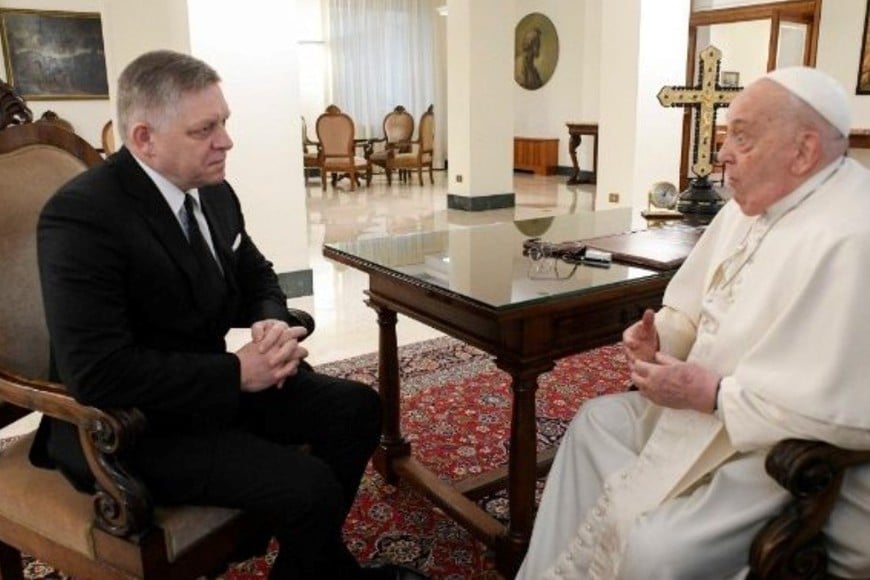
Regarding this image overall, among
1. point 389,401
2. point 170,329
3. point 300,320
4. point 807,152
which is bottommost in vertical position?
point 389,401

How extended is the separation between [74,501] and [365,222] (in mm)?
6811

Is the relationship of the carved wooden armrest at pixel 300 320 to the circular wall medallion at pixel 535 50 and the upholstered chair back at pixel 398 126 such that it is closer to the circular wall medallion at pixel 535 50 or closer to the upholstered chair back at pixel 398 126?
the upholstered chair back at pixel 398 126

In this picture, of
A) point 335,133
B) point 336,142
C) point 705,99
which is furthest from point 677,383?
point 336,142

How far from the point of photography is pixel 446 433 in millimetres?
2984

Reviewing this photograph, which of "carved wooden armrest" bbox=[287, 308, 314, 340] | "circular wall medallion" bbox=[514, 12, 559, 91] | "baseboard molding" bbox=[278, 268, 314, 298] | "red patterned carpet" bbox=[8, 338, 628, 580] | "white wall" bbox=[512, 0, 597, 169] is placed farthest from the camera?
"circular wall medallion" bbox=[514, 12, 559, 91]

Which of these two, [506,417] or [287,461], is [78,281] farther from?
[506,417]

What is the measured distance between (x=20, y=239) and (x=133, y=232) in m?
0.53

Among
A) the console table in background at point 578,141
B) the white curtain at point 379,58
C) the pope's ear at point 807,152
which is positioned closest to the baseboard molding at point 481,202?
the console table in background at point 578,141

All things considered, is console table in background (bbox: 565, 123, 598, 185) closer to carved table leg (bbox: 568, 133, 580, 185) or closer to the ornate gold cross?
carved table leg (bbox: 568, 133, 580, 185)

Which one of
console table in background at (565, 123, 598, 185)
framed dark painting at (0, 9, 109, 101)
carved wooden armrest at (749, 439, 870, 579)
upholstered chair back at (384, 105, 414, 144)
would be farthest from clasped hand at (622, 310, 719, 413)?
upholstered chair back at (384, 105, 414, 144)

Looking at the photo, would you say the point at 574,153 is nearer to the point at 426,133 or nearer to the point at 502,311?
→ the point at 426,133

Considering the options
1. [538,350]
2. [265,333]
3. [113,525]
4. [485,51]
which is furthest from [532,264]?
[485,51]

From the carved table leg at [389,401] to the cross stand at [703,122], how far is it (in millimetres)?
1236

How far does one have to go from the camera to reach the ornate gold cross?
2797 millimetres
